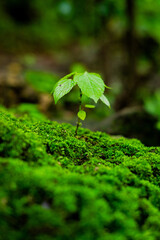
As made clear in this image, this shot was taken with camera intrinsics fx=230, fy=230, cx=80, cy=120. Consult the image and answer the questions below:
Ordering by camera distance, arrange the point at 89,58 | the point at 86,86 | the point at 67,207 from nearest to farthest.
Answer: the point at 67,207, the point at 86,86, the point at 89,58

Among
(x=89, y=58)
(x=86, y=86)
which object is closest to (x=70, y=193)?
(x=86, y=86)

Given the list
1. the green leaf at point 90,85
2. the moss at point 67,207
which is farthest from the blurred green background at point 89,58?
the moss at point 67,207

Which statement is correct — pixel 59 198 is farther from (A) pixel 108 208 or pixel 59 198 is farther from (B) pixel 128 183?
(B) pixel 128 183

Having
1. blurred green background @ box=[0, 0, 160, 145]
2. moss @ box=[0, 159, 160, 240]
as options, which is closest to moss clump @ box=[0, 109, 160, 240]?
moss @ box=[0, 159, 160, 240]

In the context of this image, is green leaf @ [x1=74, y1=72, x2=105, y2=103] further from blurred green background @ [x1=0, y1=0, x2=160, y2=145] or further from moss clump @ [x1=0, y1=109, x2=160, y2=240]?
blurred green background @ [x1=0, y1=0, x2=160, y2=145]

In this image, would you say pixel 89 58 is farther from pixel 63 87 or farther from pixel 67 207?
pixel 67 207

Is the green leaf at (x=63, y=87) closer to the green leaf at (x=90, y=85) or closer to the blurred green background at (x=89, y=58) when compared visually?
the green leaf at (x=90, y=85)

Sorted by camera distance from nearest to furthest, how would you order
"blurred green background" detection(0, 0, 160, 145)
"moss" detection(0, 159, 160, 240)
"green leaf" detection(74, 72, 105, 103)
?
→ "moss" detection(0, 159, 160, 240), "green leaf" detection(74, 72, 105, 103), "blurred green background" detection(0, 0, 160, 145)

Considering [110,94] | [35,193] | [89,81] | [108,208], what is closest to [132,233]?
[108,208]
